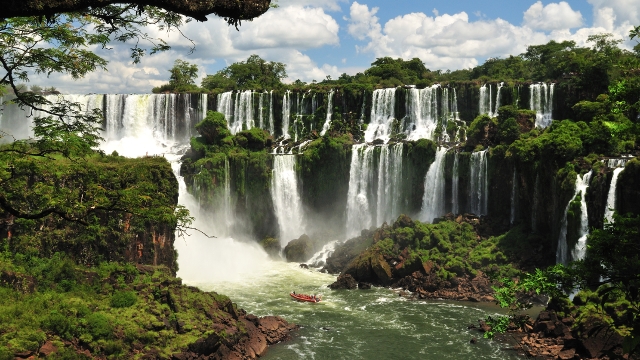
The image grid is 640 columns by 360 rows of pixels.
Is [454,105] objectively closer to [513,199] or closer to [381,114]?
[381,114]

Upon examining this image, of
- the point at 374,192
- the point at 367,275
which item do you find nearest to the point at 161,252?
the point at 367,275

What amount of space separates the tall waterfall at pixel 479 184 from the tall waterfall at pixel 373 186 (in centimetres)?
496

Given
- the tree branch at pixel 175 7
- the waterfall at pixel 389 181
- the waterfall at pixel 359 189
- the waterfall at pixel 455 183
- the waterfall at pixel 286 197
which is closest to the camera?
the tree branch at pixel 175 7

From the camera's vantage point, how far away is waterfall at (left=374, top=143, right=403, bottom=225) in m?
40.2

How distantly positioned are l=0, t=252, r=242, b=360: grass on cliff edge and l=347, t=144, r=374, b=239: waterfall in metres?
19.7

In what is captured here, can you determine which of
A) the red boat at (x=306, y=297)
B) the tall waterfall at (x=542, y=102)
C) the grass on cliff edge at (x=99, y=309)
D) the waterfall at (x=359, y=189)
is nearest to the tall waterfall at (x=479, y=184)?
the tall waterfall at (x=542, y=102)

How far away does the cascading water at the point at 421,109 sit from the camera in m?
45.4

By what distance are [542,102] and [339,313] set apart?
23.6 meters

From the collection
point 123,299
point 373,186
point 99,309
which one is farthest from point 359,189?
point 99,309

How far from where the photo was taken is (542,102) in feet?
137

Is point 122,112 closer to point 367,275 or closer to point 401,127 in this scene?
point 401,127

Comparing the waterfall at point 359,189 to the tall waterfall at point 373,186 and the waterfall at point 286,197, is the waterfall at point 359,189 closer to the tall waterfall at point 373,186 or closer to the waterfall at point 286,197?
the tall waterfall at point 373,186

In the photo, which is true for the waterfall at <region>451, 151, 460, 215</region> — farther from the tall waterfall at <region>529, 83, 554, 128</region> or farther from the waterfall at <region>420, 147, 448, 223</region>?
the tall waterfall at <region>529, 83, 554, 128</region>

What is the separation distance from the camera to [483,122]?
3875 centimetres
